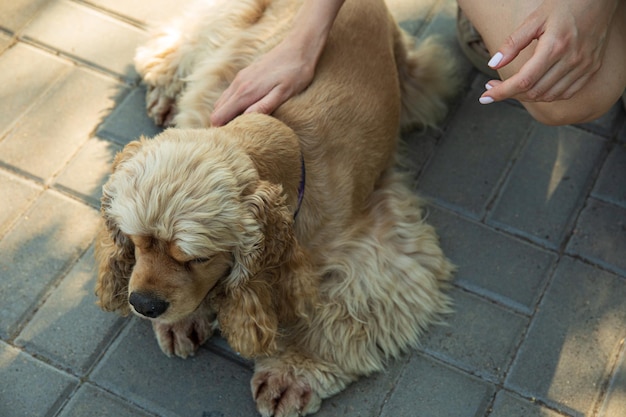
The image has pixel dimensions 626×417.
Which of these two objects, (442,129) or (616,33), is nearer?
(616,33)

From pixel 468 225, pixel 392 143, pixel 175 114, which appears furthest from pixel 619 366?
pixel 175 114

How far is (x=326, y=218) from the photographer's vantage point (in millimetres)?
2697

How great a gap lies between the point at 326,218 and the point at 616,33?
1145 mm

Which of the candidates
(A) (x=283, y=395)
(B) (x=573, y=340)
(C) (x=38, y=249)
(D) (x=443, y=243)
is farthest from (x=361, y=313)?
(C) (x=38, y=249)

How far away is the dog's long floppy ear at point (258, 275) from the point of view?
86.4 inches

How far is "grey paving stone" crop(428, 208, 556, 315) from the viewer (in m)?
2.99

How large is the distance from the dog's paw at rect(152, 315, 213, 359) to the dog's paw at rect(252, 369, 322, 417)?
0.82ft

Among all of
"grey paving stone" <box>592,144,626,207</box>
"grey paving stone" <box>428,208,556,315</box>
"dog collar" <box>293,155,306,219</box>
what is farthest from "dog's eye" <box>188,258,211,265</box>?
"grey paving stone" <box>592,144,626,207</box>

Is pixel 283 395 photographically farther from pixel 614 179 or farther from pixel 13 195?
pixel 614 179

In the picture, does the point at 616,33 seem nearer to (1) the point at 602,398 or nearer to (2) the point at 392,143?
(2) the point at 392,143

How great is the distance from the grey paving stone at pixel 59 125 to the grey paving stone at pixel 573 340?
197 centimetres

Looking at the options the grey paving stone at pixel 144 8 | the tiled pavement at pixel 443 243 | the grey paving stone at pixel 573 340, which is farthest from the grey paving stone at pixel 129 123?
the grey paving stone at pixel 573 340

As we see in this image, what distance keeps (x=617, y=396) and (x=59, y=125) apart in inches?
95.6

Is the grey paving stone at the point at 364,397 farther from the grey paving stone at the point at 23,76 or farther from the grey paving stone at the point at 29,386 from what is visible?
the grey paving stone at the point at 23,76
